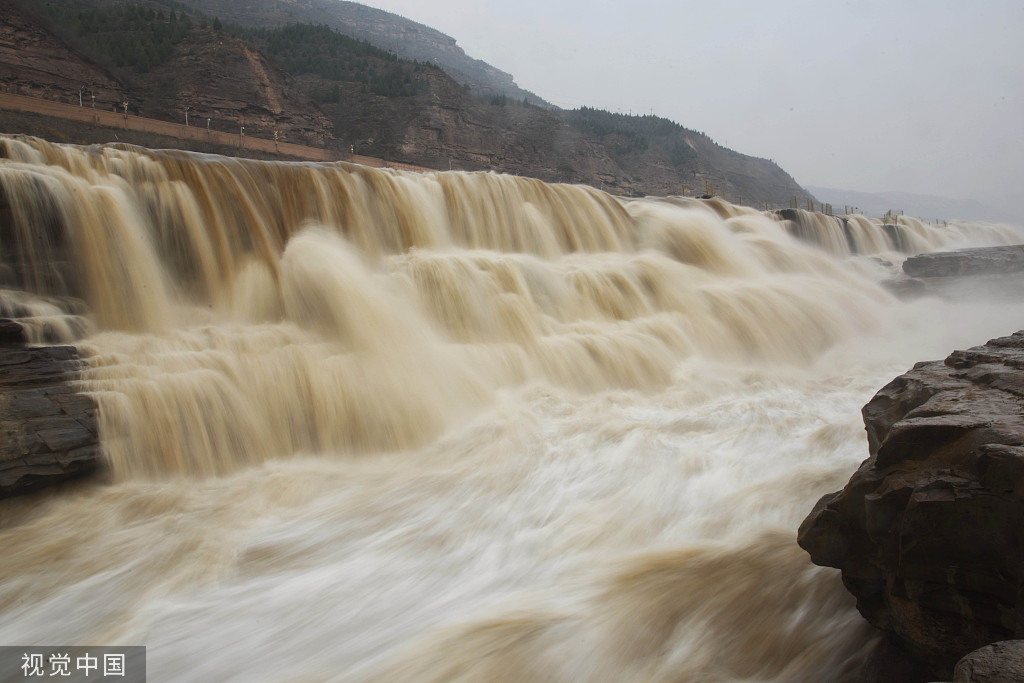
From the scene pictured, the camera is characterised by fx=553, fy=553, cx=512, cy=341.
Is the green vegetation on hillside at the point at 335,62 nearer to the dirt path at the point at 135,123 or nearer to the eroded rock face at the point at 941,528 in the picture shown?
the dirt path at the point at 135,123

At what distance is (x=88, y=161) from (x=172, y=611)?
229 inches

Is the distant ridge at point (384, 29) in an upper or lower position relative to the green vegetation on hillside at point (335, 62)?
upper

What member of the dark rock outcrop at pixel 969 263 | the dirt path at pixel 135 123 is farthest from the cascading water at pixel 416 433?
the dirt path at pixel 135 123

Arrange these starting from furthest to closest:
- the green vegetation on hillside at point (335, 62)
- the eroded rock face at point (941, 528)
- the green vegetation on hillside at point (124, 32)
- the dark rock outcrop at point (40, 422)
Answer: the green vegetation on hillside at point (335, 62)
the green vegetation on hillside at point (124, 32)
the dark rock outcrop at point (40, 422)
the eroded rock face at point (941, 528)

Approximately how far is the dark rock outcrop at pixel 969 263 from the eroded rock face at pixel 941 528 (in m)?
13.1

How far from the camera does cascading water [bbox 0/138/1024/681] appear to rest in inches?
99.7

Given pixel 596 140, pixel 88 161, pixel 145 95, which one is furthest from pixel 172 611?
pixel 596 140

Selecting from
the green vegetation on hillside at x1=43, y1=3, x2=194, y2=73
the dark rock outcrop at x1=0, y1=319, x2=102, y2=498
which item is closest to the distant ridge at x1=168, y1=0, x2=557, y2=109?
the green vegetation on hillside at x1=43, y1=3, x2=194, y2=73

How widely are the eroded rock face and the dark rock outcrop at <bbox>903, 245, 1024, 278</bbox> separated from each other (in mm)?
13122

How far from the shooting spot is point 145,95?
118 ft

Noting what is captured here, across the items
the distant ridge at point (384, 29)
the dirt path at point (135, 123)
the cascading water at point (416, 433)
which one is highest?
the distant ridge at point (384, 29)

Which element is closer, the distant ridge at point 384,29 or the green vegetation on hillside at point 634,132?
the green vegetation on hillside at point 634,132

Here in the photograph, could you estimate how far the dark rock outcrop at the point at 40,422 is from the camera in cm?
355

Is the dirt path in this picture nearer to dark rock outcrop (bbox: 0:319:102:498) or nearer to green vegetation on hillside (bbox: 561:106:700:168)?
dark rock outcrop (bbox: 0:319:102:498)
